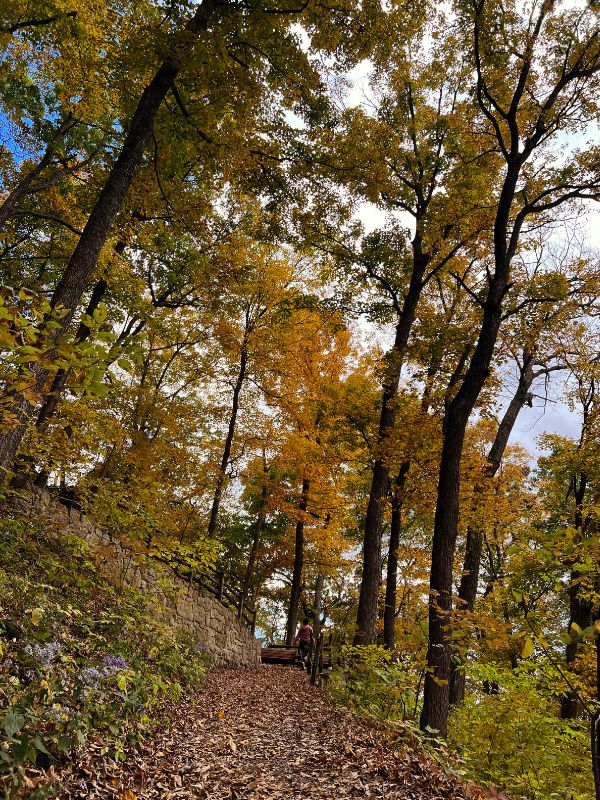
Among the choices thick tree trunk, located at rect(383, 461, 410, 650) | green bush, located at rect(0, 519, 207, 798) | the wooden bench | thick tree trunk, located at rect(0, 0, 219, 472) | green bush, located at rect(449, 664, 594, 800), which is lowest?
the wooden bench

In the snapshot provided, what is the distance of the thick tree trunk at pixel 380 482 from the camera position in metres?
9.48

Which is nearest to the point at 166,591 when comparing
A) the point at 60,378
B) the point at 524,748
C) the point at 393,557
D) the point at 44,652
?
the point at 60,378

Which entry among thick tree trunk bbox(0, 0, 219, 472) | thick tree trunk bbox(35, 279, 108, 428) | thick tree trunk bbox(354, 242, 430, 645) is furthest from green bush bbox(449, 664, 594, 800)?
thick tree trunk bbox(35, 279, 108, 428)

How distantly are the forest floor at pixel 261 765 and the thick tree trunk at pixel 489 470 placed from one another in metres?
6.56

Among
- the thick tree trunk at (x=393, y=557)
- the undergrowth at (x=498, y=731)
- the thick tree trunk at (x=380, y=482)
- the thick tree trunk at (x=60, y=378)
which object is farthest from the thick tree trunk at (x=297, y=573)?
the thick tree trunk at (x=60, y=378)

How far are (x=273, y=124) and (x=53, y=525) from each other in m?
7.29

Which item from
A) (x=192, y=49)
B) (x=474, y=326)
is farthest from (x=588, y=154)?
(x=192, y=49)

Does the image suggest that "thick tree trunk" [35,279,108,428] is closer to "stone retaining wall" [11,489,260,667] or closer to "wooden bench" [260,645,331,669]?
"stone retaining wall" [11,489,260,667]

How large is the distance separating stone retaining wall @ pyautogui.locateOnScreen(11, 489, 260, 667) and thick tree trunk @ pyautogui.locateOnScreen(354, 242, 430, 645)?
3.66 m

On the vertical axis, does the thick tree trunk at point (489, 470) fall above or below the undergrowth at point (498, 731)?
above

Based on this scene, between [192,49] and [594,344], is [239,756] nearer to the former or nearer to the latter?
[192,49]

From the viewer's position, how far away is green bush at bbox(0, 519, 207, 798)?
2.92 meters

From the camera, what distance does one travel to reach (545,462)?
1248 cm

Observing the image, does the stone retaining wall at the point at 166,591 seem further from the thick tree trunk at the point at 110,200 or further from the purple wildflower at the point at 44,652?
the thick tree trunk at the point at 110,200
